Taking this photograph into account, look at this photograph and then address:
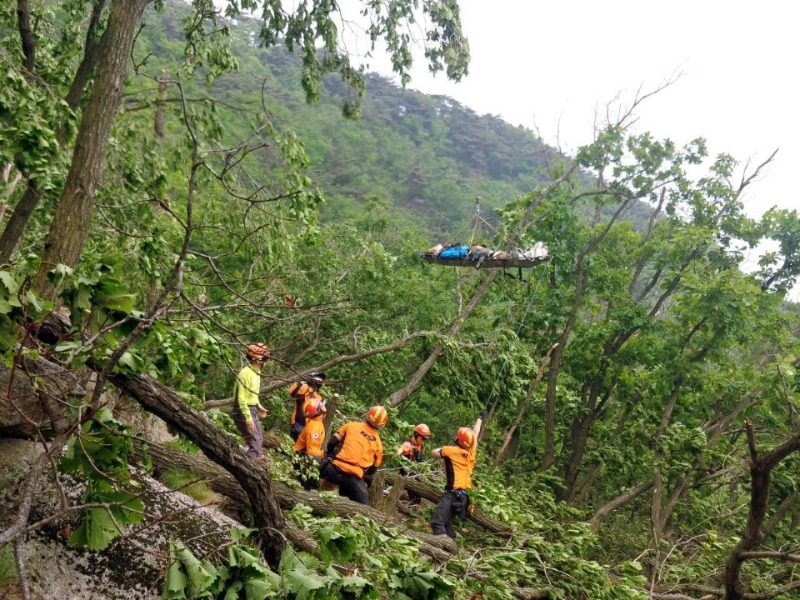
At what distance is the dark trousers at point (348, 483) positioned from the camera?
23.1 feet

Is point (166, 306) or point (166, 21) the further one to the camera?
point (166, 21)

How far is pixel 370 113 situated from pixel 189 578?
54.1m

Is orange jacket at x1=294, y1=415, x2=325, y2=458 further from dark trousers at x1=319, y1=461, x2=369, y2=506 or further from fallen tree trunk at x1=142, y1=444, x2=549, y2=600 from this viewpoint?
fallen tree trunk at x1=142, y1=444, x2=549, y2=600

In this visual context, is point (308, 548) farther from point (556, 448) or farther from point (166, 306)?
point (556, 448)

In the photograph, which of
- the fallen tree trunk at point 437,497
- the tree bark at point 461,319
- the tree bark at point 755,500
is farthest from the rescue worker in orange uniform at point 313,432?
the tree bark at point 755,500

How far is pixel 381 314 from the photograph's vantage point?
1502 cm

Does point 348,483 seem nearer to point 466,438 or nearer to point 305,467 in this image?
point 305,467

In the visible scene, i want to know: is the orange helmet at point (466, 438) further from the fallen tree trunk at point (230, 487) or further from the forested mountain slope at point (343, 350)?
the fallen tree trunk at point (230, 487)

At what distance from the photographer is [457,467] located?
7504mm

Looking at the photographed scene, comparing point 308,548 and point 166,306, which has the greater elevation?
point 166,306

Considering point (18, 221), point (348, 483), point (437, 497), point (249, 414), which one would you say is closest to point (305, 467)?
point (348, 483)

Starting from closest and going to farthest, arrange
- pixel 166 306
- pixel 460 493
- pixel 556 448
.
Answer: pixel 166 306
pixel 460 493
pixel 556 448

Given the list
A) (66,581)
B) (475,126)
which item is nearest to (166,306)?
(66,581)

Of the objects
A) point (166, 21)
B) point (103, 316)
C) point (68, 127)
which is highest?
point (166, 21)
